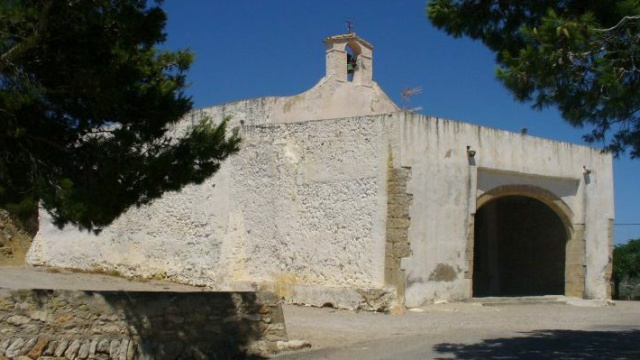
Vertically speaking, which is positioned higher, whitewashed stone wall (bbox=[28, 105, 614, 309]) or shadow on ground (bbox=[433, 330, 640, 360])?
whitewashed stone wall (bbox=[28, 105, 614, 309])

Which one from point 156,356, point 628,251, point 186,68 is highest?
point 186,68

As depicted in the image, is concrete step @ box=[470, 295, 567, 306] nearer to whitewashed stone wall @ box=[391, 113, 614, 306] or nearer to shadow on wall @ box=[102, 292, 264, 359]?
whitewashed stone wall @ box=[391, 113, 614, 306]

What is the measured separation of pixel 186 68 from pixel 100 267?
39.8 ft

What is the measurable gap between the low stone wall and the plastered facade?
16.6 feet

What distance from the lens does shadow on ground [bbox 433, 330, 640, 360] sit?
8833mm

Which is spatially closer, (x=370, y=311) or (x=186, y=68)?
(x=186, y=68)

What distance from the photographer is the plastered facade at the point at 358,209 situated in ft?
46.2

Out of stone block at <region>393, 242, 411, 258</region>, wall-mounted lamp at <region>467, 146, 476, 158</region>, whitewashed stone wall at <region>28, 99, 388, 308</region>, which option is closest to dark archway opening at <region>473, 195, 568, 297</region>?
wall-mounted lamp at <region>467, 146, 476, 158</region>

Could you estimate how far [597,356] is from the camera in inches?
344

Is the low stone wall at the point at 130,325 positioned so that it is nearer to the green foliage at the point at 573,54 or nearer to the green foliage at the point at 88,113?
the green foliage at the point at 88,113

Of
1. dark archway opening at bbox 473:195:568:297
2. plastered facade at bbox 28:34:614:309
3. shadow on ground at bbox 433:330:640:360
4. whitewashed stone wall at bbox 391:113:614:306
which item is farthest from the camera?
dark archway opening at bbox 473:195:568:297

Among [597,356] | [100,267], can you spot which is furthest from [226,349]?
[100,267]

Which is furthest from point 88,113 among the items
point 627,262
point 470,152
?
point 627,262

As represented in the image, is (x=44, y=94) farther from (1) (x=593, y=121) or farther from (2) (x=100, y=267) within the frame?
(2) (x=100, y=267)
